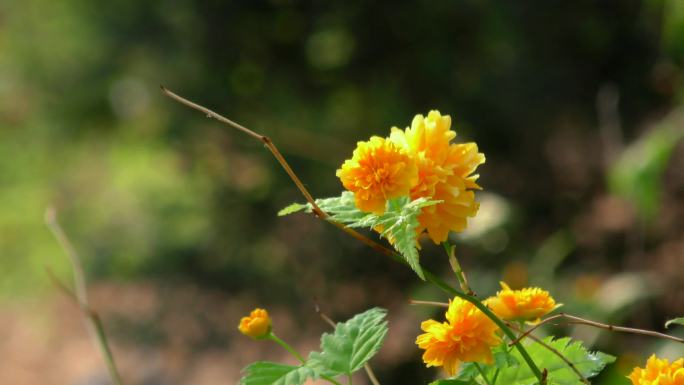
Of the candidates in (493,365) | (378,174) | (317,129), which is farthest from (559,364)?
(317,129)

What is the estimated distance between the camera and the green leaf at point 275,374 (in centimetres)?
43

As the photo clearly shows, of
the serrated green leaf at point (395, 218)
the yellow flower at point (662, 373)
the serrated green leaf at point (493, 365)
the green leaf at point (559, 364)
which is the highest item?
the serrated green leaf at point (395, 218)

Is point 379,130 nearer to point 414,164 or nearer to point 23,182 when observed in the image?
point 23,182

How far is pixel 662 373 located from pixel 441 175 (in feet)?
0.44

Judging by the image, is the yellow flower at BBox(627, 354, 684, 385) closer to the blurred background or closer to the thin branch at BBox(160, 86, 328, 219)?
the thin branch at BBox(160, 86, 328, 219)

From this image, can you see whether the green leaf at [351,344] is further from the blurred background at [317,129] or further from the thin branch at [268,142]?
the blurred background at [317,129]

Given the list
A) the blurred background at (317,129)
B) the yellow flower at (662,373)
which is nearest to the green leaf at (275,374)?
the yellow flower at (662,373)

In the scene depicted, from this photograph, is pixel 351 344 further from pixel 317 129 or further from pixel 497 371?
pixel 317 129

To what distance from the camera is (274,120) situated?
2.57 m

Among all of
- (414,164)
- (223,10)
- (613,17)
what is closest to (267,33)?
(223,10)

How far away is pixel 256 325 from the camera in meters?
0.49

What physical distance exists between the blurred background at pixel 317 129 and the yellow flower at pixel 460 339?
186 centimetres

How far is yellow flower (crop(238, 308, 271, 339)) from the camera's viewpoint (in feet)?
1.61

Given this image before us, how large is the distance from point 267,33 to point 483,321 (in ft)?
7.28
